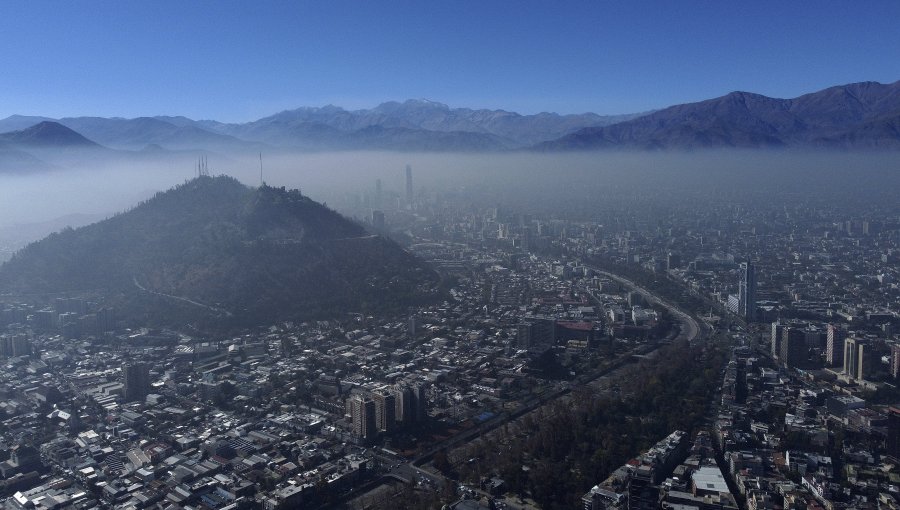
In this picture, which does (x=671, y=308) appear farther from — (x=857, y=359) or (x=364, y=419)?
(x=364, y=419)

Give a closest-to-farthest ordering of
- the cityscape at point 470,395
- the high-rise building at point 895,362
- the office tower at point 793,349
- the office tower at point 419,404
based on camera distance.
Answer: the cityscape at point 470,395 → the office tower at point 419,404 → the high-rise building at point 895,362 → the office tower at point 793,349

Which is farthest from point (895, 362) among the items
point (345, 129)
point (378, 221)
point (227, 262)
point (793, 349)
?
point (345, 129)

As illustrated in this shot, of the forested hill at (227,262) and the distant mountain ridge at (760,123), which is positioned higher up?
the distant mountain ridge at (760,123)

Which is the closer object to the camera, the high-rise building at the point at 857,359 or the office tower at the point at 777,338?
the high-rise building at the point at 857,359

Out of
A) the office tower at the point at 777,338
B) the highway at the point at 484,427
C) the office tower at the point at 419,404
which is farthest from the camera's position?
the office tower at the point at 777,338

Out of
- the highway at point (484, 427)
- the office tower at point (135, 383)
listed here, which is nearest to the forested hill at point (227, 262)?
the office tower at point (135, 383)

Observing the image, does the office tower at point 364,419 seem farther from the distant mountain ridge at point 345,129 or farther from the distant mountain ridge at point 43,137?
the distant mountain ridge at point 345,129

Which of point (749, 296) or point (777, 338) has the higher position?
point (749, 296)
